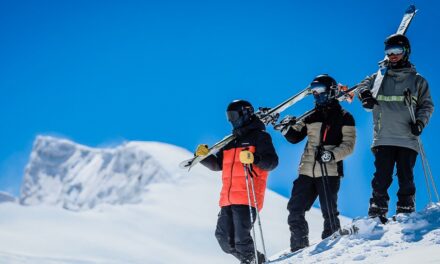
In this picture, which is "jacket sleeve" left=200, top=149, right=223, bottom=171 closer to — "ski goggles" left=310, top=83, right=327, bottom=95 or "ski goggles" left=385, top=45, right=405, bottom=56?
"ski goggles" left=310, top=83, right=327, bottom=95

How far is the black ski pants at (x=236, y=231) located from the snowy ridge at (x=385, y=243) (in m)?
0.99

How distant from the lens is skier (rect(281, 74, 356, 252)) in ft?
25.2

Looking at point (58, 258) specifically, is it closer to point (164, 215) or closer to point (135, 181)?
point (164, 215)

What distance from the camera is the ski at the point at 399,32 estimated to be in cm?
758

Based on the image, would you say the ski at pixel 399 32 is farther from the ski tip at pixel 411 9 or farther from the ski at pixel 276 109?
the ski at pixel 276 109

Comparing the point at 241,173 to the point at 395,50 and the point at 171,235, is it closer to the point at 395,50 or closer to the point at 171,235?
the point at 395,50

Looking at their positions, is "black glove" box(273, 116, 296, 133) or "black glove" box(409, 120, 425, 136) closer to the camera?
"black glove" box(409, 120, 425, 136)

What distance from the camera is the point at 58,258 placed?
774 inches

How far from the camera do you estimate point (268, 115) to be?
872 centimetres

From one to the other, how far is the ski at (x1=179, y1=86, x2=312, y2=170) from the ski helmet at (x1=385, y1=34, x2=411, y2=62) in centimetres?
165

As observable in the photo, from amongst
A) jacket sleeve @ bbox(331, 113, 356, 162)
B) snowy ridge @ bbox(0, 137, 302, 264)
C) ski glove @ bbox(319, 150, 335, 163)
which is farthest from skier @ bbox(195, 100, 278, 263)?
snowy ridge @ bbox(0, 137, 302, 264)

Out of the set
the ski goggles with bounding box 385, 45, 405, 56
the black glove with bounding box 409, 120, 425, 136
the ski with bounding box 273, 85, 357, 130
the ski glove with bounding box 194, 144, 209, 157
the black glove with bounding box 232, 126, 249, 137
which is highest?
the ski goggles with bounding box 385, 45, 405, 56

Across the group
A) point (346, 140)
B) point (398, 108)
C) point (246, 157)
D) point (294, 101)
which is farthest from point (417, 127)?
point (294, 101)

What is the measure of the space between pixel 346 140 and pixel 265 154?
1096mm
